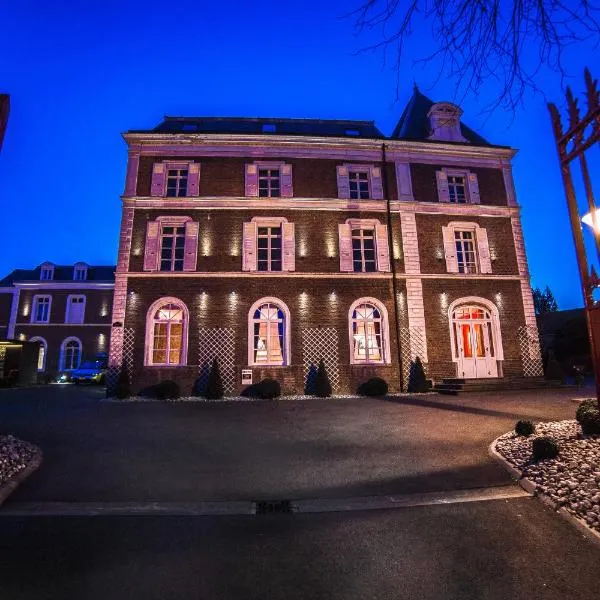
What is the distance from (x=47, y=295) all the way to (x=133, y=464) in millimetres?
34558

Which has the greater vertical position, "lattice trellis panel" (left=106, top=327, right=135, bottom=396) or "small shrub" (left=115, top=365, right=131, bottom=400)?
"lattice trellis panel" (left=106, top=327, right=135, bottom=396)

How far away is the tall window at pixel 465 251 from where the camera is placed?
680 inches

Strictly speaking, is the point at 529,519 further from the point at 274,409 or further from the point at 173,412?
the point at 173,412

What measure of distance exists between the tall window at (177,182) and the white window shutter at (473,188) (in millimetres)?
13778

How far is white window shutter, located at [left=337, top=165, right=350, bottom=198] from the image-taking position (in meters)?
17.2

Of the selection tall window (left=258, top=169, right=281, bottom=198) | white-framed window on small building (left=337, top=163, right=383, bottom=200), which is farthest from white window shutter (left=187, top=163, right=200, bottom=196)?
white-framed window on small building (left=337, top=163, right=383, bottom=200)

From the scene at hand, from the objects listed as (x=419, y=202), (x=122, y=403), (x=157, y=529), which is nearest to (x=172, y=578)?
(x=157, y=529)

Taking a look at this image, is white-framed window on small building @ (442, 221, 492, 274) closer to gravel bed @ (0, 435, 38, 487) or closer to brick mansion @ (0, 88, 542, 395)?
brick mansion @ (0, 88, 542, 395)

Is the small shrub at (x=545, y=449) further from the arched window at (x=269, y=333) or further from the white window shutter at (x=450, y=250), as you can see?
the white window shutter at (x=450, y=250)

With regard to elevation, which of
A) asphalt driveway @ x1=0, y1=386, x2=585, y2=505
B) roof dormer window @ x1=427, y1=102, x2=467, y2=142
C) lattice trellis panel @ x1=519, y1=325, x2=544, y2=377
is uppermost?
roof dormer window @ x1=427, y1=102, x2=467, y2=142

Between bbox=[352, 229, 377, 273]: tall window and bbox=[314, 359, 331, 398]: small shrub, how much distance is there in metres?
4.89

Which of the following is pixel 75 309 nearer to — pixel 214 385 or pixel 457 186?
pixel 214 385

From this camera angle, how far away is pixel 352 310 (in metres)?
16.0

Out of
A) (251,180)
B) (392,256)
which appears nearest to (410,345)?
(392,256)
